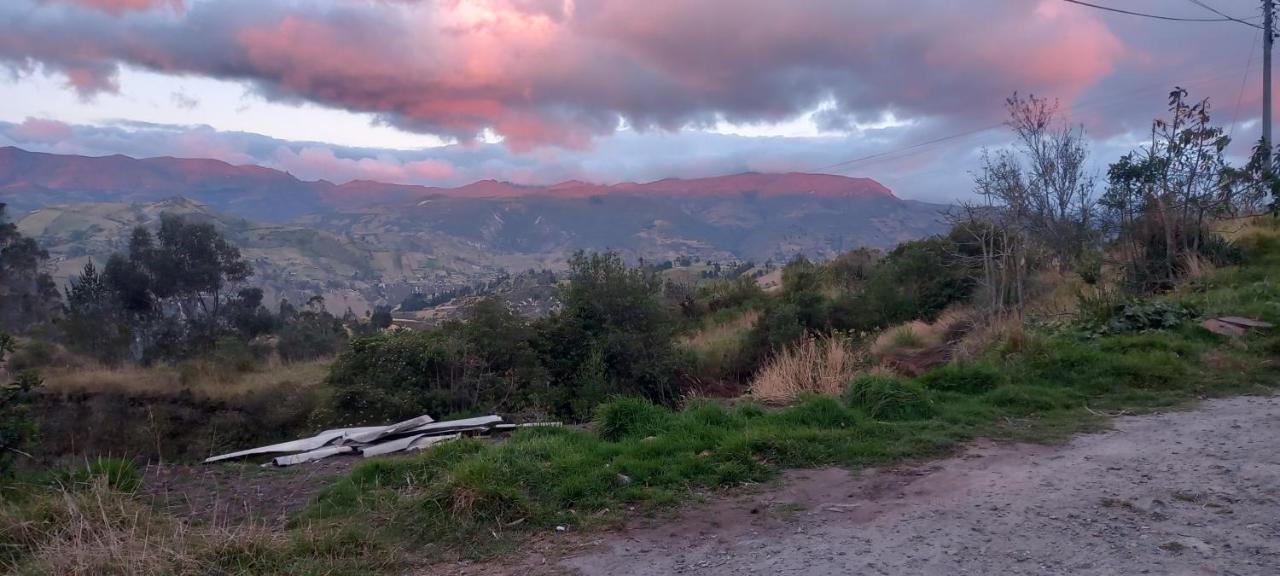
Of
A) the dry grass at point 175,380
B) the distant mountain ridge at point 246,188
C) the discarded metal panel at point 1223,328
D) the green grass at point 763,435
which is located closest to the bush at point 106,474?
the green grass at point 763,435

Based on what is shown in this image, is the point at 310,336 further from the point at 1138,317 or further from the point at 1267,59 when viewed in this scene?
the point at 1267,59

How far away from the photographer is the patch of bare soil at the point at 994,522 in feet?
14.2

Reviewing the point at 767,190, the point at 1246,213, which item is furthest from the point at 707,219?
the point at 1246,213

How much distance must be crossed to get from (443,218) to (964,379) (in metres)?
100

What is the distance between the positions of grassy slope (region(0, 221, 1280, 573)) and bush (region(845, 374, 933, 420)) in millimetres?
15

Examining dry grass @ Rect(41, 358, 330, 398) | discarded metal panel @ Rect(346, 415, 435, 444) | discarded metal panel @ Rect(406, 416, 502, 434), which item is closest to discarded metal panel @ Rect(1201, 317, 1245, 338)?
discarded metal panel @ Rect(406, 416, 502, 434)

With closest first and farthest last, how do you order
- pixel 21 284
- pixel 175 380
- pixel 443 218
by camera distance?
pixel 175 380
pixel 21 284
pixel 443 218

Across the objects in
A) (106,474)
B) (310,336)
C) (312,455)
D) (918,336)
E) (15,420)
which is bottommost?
(310,336)

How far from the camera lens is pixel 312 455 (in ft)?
26.9

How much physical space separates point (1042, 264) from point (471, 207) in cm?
9537

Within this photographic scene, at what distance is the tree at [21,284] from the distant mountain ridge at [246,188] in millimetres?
48017

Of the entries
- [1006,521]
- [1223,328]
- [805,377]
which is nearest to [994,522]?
[1006,521]

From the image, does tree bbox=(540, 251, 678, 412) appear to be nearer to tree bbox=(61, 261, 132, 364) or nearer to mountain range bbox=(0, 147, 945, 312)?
tree bbox=(61, 261, 132, 364)

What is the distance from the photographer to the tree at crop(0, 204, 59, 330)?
85.3ft
